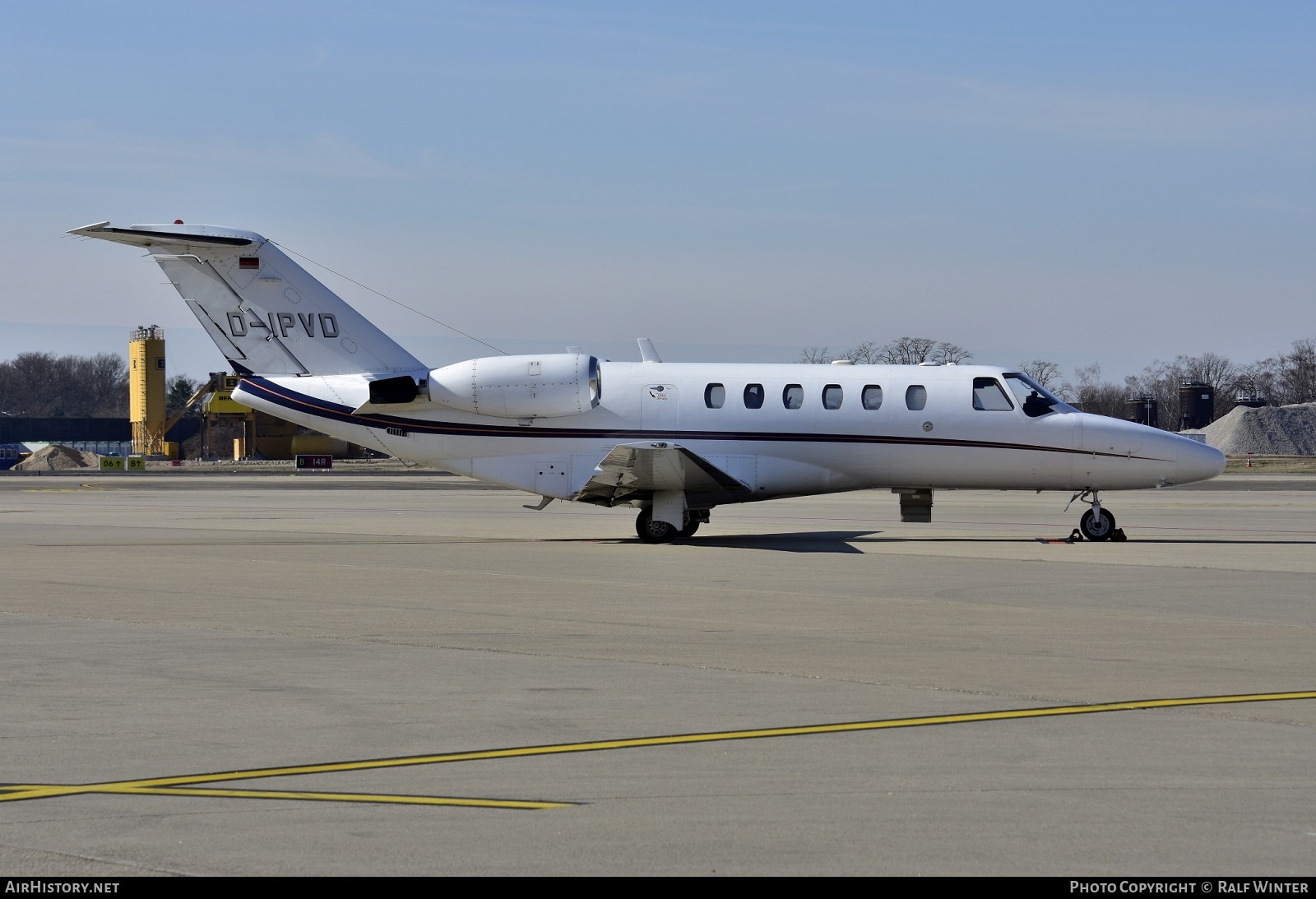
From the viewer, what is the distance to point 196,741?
7051 millimetres

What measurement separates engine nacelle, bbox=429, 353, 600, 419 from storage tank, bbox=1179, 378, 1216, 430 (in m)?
99.8

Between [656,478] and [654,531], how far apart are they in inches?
45.4

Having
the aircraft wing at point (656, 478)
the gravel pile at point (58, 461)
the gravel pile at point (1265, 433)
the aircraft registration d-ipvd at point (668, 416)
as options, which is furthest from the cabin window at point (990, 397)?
the gravel pile at point (1265, 433)

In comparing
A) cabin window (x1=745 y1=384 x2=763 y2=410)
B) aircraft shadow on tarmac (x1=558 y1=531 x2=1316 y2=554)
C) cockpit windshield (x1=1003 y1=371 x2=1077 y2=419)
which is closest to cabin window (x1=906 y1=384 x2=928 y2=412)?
cockpit windshield (x1=1003 y1=371 x2=1077 y2=419)

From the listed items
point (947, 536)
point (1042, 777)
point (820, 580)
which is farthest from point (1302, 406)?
point (1042, 777)

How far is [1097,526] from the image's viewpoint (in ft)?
75.0

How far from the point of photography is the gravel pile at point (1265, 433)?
317ft

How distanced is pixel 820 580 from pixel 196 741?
1002cm

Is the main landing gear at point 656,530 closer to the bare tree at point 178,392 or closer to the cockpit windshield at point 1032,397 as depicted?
the cockpit windshield at point 1032,397

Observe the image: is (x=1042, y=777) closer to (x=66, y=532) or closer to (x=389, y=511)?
(x=66, y=532)

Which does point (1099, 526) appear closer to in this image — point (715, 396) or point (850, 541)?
point (850, 541)

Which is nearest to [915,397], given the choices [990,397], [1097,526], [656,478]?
[990,397]

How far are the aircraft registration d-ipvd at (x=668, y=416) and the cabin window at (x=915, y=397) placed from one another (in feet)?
0.12

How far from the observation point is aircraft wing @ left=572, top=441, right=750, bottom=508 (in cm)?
2091
